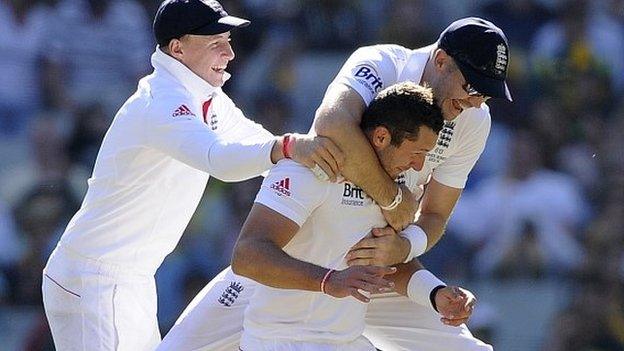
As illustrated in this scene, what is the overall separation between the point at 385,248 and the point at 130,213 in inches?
45.5

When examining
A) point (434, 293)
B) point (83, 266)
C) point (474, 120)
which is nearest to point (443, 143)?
point (474, 120)

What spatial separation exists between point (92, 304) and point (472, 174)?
4.28m

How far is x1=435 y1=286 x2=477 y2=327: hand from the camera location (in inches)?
178

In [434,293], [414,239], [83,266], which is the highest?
[414,239]

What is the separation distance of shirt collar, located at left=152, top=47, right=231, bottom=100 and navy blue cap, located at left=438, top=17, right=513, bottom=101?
922mm

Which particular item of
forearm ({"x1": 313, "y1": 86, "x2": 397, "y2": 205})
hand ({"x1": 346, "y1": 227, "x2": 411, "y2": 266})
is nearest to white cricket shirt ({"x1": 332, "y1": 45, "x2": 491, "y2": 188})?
forearm ({"x1": 313, "y1": 86, "x2": 397, "y2": 205})

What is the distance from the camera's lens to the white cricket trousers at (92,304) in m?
5.15

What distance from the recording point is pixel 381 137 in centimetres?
436

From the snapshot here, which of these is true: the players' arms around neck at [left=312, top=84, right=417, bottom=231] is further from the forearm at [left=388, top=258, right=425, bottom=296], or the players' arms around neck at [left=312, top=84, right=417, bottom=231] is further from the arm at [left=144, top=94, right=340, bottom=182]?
the forearm at [left=388, top=258, right=425, bottom=296]

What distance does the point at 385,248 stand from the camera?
14.6 ft

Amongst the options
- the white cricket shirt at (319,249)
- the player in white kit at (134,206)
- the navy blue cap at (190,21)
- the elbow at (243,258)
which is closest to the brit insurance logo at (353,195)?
the white cricket shirt at (319,249)

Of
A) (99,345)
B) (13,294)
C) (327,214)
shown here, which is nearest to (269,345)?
(327,214)

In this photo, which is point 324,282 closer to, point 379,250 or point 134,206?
point 379,250

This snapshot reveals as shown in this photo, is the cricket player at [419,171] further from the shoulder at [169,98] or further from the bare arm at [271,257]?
the shoulder at [169,98]
